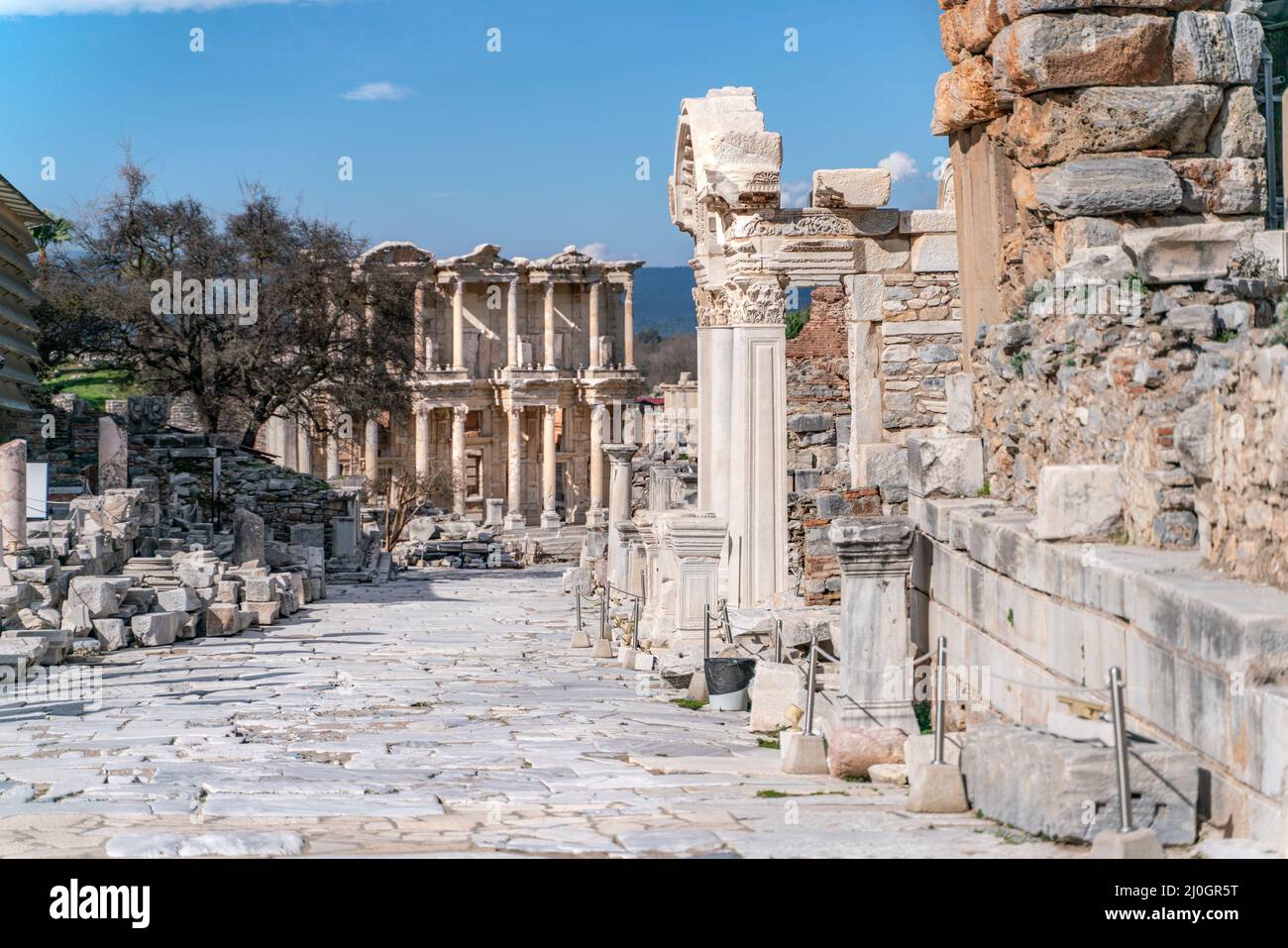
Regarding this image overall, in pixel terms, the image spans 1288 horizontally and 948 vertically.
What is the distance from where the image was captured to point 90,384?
4744cm

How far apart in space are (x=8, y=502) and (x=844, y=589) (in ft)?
40.5

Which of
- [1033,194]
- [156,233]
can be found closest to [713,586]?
[1033,194]

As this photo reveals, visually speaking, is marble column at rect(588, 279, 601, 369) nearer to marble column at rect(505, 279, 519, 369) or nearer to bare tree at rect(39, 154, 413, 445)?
marble column at rect(505, 279, 519, 369)

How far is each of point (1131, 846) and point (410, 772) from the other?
4.72m

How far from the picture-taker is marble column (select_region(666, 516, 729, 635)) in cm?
1549

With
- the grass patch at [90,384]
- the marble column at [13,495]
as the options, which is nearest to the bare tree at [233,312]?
the grass patch at [90,384]

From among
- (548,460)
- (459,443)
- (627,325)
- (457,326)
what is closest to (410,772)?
(459,443)

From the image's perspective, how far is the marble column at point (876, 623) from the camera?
8.89m

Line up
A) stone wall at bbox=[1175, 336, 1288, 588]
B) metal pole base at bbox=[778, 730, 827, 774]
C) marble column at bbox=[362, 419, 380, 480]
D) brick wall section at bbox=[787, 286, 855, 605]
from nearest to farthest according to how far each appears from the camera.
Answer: stone wall at bbox=[1175, 336, 1288, 588], metal pole base at bbox=[778, 730, 827, 774], brick wall section at bbox=[787, 286, 855, 605], marble column at bbox=[362, 419, 380, 480]

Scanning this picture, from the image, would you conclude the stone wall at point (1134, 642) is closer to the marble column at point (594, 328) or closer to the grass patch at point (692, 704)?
the grass patch at point (692, 704)

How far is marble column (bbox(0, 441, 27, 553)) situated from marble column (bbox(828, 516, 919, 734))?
39.2 feet

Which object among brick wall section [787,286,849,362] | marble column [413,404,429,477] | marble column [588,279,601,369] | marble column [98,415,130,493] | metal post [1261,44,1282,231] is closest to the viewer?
metal post [1261,44,1282,231]

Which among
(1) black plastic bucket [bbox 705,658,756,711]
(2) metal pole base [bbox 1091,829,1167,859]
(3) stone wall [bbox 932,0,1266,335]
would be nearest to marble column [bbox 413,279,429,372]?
(1) black plastic bucket [bbox 705,658,756,711]

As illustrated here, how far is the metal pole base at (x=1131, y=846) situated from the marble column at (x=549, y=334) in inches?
2642
